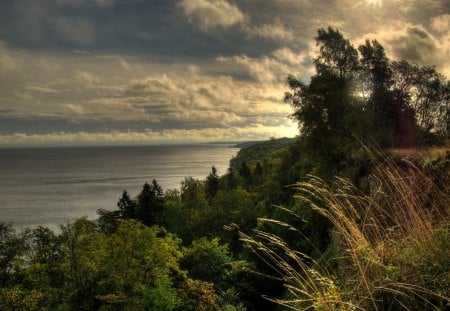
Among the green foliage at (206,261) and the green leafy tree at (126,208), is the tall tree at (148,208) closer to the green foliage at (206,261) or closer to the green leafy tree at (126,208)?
the green leafy tree at (126,208)

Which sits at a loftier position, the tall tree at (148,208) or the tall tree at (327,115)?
the tall tree at (327,115)

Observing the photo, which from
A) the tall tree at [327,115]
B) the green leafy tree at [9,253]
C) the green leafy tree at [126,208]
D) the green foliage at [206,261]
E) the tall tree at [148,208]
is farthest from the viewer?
the green leafy tree at [126,208]

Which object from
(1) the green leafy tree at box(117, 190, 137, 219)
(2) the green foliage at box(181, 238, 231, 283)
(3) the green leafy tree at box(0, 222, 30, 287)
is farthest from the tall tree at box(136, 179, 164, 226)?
(2) the green foliage at box(181, 238, 231, 283)

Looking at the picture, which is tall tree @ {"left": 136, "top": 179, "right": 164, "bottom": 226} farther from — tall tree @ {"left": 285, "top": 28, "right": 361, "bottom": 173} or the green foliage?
tall tree @ {"left": 285, "top": 28, "right": 361, "bottom": 173}

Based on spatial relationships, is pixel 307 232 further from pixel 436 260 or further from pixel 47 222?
pixel 47 222

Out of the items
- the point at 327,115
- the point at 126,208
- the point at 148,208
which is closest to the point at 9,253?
the point at 126,208

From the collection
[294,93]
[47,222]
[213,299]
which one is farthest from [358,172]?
[47,222]

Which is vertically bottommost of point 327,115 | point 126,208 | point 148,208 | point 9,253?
point 148,208

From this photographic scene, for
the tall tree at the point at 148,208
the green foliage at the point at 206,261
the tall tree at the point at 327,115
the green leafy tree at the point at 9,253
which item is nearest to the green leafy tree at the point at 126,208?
the tall tree at the point at 148,208

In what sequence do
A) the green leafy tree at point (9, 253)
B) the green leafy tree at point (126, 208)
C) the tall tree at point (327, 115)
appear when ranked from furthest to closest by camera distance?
the green leafy tree at point (126, 208), the green leafy tree at point (9, 253), the tall tree at point (327, 115)

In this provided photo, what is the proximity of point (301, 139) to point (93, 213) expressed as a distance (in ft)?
280

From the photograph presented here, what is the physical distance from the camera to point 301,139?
27.8m

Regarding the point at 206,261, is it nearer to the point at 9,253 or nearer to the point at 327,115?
the point at 327,115

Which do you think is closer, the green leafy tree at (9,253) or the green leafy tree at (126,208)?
the green leafy tree at (9,253)
